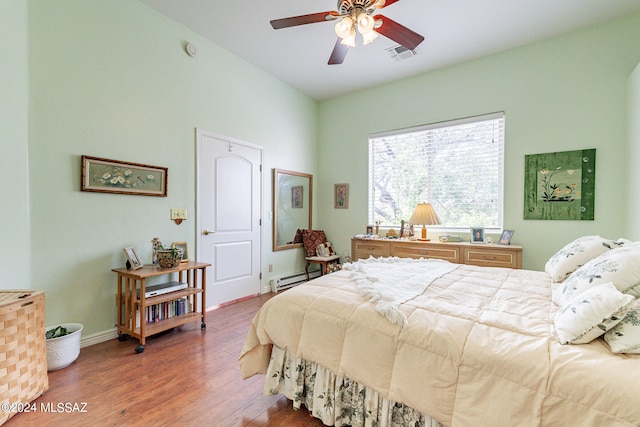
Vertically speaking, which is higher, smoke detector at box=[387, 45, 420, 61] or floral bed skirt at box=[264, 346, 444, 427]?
smoke detector at box=[387, 45, 420, 61]

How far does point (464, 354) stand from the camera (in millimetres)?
1109

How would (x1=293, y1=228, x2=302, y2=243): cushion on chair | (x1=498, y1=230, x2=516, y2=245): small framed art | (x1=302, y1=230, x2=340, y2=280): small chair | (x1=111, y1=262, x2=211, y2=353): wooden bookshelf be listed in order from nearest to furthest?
(x1=111, y1=262, x2=211, y2=353): wooden bookshelf → (x1=498, y1=230, x2=516, y2=245): small framed art → (x1=302, y1=230, x2=340, y2=280): small chair → (x1=293, y1=228, x2=302, y2=243): cushion on chair

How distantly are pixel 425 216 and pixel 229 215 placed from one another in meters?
2.53

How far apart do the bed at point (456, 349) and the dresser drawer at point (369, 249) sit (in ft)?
6.16

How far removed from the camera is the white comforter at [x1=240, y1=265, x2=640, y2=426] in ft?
3.02

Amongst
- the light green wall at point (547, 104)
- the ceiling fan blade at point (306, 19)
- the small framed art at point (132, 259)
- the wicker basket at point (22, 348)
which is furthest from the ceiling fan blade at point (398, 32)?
the wicker basket at point (22, 348)

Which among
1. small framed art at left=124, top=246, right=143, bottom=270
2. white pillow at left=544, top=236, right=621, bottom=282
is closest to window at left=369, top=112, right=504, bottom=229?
white pillow at left=544, top=236, right=621, bottom=282

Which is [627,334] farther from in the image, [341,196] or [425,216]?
[341,196]

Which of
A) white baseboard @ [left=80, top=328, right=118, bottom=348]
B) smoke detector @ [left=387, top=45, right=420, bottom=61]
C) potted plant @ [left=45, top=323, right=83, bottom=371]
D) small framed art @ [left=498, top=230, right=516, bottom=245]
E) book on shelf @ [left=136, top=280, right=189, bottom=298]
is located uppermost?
smoke detector @ [left=387, top=45, right=420, bottom=61]

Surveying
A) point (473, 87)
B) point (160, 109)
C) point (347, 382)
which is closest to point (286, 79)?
point (160, 109)

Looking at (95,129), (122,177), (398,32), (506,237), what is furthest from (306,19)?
(506,237)

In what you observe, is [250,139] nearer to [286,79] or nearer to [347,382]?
[286,79]

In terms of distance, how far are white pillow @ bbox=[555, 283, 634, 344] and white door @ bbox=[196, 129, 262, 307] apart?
3185 millimetres

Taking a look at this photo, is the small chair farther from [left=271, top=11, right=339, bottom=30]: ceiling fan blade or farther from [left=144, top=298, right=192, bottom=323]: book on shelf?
[left=271, top=11, right=339, bottom=30]: ceiling fan blade
